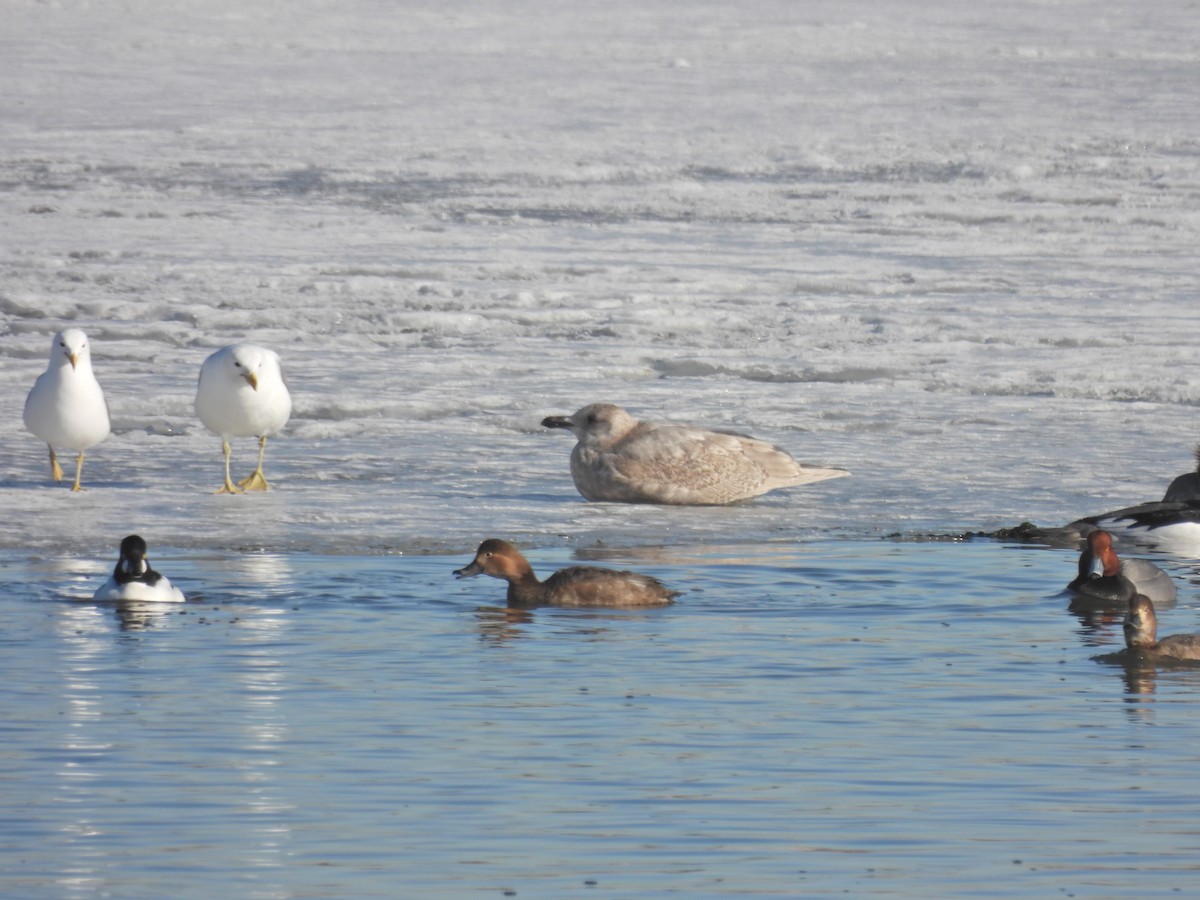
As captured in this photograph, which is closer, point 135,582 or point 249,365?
point 135,582

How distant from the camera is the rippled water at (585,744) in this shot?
461cm

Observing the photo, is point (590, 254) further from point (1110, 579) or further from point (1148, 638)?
point (1148, 638)

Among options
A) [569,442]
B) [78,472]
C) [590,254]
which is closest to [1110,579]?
[569,442]

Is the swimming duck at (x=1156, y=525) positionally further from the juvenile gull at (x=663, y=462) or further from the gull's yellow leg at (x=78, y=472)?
the gull's yellow leg at (x=78, y=472)

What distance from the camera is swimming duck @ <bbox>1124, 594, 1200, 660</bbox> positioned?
273 inches

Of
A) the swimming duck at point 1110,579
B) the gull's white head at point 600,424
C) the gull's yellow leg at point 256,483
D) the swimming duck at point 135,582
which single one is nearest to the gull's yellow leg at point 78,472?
the gull's yellow leg at point 256,483

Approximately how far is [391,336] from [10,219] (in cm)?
580

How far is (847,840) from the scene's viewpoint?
4820mm

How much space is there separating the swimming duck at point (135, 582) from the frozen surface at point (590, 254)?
1420mm

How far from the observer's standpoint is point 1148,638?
279 inches

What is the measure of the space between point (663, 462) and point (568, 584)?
266 cm

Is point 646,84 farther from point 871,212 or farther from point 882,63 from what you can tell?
point 871,212

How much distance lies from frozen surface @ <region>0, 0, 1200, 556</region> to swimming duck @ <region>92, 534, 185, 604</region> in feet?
4.66

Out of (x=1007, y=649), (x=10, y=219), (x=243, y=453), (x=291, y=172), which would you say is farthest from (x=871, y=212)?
(x=1007, y=649)
